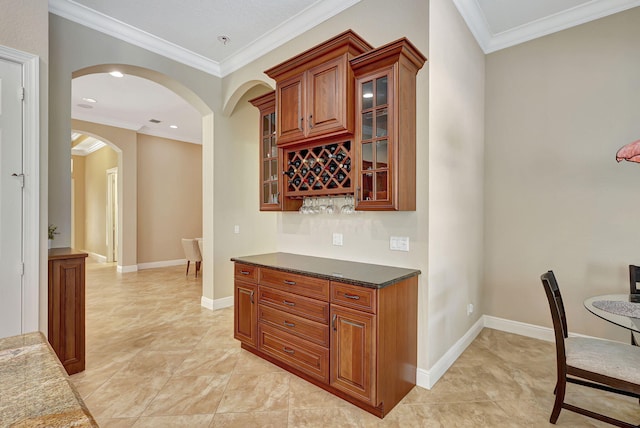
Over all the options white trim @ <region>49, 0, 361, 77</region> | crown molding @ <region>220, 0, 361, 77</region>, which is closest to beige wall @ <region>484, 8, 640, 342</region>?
crown molding @ <region>220, 0, 361, 77</region>

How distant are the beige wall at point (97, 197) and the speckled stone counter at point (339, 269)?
282 inches

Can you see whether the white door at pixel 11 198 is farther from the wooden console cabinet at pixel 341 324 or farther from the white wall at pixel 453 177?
the white wall at pixel 453 177

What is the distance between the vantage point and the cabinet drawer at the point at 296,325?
237cm

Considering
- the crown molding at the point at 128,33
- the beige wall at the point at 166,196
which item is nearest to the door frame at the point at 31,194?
the crown molding at the point at 128,33

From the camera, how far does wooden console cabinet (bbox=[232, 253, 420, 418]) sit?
2.11 m

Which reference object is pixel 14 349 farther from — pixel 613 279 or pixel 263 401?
pixel 613 279

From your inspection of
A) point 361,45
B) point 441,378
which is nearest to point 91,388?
point 441,378

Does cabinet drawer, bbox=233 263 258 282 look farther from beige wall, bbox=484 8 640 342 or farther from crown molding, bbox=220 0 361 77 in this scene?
beige wall, bbox=484 8 640 342

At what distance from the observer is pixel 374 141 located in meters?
2.40

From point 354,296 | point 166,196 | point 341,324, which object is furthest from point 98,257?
point 354,296

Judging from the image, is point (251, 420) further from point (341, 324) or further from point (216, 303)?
point (216, 303)

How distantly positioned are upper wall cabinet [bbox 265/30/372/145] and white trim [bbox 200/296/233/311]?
8.76 ft

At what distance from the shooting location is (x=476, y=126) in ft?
11.6

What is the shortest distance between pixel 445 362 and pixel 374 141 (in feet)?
6.44
